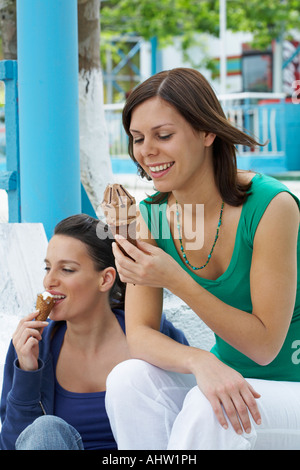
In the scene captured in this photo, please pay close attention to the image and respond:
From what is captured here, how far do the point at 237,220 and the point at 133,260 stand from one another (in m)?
0.37

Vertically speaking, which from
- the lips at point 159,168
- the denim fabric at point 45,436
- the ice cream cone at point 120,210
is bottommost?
the denim fabric at point 45,436

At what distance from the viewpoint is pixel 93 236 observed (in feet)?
7.82

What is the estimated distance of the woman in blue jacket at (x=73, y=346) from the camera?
2.10 metres

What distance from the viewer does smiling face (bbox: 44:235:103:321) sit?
90.2 inches

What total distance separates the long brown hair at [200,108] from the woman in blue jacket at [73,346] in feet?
1.89

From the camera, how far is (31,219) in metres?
3.28

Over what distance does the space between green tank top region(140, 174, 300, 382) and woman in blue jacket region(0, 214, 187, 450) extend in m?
0.39

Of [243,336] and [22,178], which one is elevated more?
[22,178]

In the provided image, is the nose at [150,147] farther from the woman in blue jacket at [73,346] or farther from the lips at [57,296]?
the lips at [57,296]

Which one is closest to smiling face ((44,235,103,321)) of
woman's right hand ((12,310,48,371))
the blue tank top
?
woman's right hand ((12,310,48,371))

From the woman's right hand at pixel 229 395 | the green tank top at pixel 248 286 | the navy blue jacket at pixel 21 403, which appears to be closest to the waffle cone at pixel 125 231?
the green tank top at pixel 248 286

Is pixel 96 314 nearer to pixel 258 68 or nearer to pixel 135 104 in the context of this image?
pixel 135 104

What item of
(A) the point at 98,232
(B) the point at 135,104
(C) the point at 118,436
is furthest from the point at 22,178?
(C) the point at 118,436

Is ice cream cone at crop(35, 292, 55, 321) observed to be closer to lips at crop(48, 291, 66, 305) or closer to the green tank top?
lips at crop(48, 291, 66, 305)
